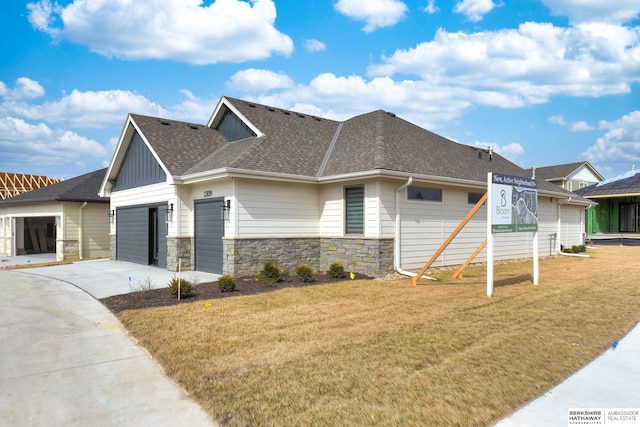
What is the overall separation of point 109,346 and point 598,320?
7.96 meters

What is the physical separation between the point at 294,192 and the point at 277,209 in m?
0.87

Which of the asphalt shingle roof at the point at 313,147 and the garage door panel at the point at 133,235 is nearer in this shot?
the asphalt shingle roof at the point at 313,147

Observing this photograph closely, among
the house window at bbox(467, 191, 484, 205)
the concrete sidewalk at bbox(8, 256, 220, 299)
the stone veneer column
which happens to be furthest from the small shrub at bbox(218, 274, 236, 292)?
the stone veneer column

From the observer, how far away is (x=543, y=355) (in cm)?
562

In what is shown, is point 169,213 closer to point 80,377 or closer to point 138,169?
point 138,169

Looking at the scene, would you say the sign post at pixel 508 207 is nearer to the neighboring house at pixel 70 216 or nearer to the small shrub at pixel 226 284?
the small shrub at pixel 226 284

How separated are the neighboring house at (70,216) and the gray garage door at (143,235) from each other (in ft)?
9.67

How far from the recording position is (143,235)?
16.9m

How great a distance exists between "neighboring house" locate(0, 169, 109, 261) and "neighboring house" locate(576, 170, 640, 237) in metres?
29.2

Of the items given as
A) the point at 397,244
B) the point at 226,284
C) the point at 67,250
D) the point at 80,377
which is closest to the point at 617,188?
the point at 397,244

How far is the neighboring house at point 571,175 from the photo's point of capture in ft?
117

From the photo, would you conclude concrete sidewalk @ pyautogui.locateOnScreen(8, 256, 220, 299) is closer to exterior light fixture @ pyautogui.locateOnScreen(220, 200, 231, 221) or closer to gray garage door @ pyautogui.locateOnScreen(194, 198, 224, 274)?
gray garage door @ pyautogui.locateOnScreen(194, 198, 224, 274)

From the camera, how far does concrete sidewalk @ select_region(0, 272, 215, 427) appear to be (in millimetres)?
4051

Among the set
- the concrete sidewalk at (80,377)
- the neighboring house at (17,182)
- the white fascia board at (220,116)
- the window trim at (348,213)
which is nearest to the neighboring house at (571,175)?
the window trim at (348,213)
